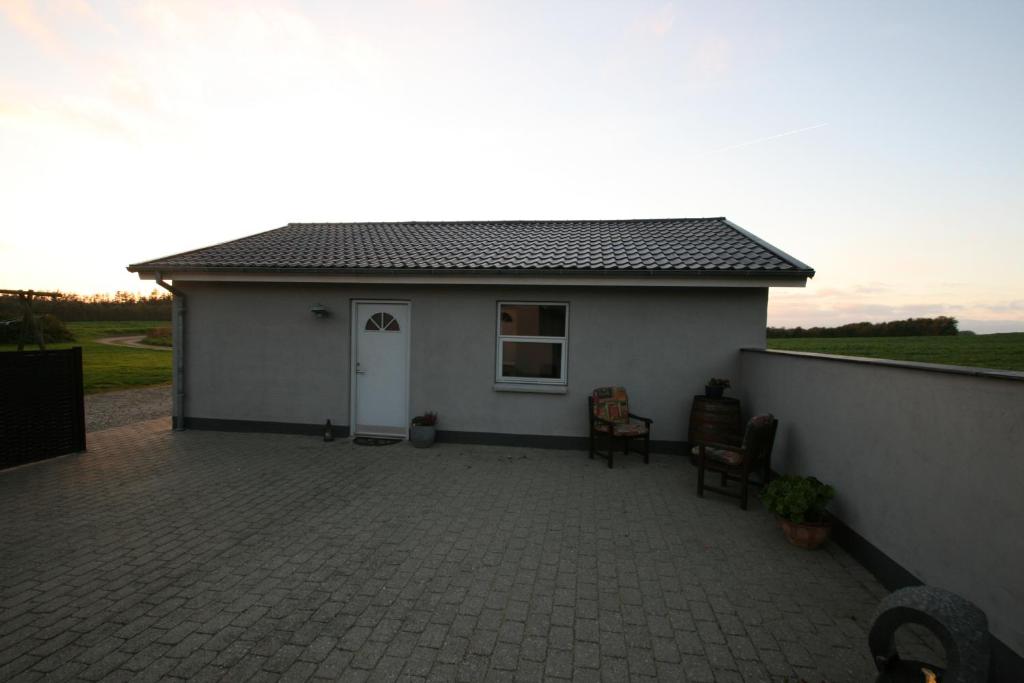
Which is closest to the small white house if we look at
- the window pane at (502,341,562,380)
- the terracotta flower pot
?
the window pane at (502,341,562,380)

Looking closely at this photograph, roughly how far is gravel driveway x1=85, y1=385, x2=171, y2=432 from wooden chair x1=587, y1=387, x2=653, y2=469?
29.3 feet

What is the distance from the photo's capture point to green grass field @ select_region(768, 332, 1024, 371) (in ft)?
A: 37.8

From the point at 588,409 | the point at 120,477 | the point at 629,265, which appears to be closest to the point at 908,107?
the point at 629,265

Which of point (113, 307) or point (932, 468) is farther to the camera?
point (113, 307)

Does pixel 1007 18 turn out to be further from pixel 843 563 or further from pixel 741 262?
pixel 843 563

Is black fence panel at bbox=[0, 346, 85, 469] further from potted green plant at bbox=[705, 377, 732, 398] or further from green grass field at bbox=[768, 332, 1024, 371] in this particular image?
green grass field at bbox=[768, 332, 1024, 371]

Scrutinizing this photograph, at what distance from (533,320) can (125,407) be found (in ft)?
34.0

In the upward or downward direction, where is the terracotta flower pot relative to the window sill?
downward

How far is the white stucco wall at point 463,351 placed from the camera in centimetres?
667

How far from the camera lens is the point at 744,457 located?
4.70 m

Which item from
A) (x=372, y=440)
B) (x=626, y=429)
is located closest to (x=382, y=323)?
(x=372, y=440)

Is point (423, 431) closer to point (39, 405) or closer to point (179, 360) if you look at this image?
point (179, 360)

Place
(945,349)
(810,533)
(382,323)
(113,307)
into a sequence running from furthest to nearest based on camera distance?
(113,307), (945,349), (382,323), (810,533)

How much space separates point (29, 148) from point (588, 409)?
36.5ft
